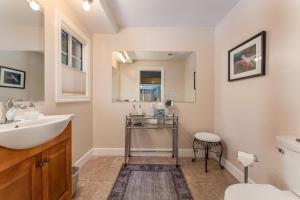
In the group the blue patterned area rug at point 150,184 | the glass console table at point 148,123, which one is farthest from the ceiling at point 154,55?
the blue patterned area rug at point 150,184

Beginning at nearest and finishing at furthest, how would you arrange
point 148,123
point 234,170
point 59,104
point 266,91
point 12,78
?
1. point 12,78
2. point 266,91
3. point 59,104
4. point 234,170
5. point 148,123

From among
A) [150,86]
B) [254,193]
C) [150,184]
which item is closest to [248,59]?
[254,193]

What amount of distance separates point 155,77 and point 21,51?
202cm

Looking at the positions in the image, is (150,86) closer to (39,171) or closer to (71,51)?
(71,51)

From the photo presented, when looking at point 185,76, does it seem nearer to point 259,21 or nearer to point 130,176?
point 259,21

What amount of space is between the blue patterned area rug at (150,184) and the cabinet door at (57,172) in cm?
54

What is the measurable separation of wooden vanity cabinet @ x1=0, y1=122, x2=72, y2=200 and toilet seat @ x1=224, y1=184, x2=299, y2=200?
1.24 metres

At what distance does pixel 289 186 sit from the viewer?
4.10 feet

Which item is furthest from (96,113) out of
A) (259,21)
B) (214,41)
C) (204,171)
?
(259,21)

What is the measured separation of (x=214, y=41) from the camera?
3088 millimetres

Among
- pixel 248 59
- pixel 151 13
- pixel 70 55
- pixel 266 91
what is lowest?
pixel 266 91

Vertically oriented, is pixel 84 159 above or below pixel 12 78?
below

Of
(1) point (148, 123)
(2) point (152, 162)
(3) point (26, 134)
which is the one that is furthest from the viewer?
(1) point (148, 123)

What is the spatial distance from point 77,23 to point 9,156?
2.07 m
